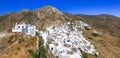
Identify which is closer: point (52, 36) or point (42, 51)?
point (42, 51)

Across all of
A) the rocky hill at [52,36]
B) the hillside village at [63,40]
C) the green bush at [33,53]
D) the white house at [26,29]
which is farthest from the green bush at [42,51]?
the white house at [26,29]

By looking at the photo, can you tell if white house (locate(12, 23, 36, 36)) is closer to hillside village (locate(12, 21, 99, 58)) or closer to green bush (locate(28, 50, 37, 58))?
hillside village (locate(12, 21, 99, 58))

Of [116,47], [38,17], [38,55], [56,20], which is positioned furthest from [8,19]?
[116,47]

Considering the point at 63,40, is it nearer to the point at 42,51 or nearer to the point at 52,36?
the point at 52,36

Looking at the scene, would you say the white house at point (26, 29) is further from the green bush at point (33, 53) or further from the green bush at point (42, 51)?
the green bush at point (33, 53)

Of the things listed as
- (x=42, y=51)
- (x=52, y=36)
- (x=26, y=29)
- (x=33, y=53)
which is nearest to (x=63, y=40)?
(x=52, y=36)

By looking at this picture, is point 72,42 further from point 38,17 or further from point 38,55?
point 38,17

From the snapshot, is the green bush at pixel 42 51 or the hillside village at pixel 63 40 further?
the hillside village at pixel 63 40

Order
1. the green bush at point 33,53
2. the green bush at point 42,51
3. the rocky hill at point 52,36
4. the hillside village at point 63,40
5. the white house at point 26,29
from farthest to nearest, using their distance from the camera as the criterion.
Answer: the white house at point 26,29
the hillside village at point 63,40
the rocky hill at point 52,36
the green bush at point 42,51
the green bush at point 33,53

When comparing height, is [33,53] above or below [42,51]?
below
